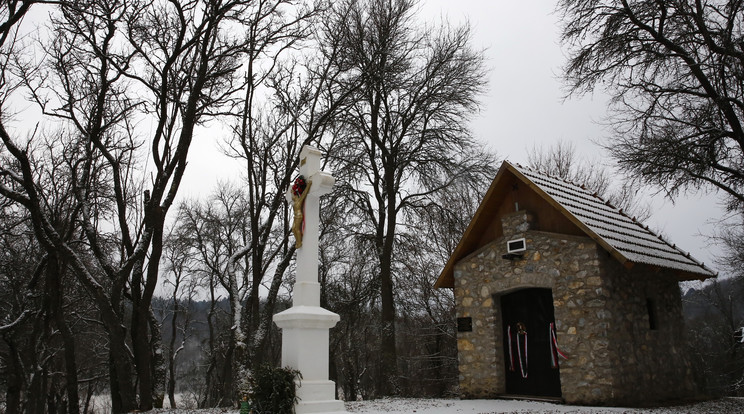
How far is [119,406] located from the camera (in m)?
12.4

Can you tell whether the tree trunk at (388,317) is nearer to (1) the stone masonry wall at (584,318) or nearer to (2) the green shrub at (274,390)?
(1) the stone masonry wall at (584,318)

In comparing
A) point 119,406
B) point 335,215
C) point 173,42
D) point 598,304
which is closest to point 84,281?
point 119,406

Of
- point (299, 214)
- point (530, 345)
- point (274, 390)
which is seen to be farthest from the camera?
point (530, 345)

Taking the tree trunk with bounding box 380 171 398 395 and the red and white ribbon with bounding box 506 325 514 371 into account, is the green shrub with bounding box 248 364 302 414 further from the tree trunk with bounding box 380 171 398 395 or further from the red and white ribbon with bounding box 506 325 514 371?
the tree trunk with bounding box 380 171 398 395

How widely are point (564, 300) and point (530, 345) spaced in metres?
1.79

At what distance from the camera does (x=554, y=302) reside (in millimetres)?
11148

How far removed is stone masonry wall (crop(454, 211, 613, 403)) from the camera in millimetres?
10336


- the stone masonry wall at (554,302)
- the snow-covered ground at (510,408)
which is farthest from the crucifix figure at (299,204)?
the stone masonry wall at (554,302)

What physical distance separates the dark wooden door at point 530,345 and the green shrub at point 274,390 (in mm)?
7293

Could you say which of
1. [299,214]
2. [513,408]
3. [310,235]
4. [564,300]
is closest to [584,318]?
[564,300]

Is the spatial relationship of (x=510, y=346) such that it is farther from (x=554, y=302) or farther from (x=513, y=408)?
(x=513, y=408)

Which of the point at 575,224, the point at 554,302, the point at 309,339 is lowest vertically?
the point at 309,339

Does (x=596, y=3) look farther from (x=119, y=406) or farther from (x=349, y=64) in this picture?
(x=119, y=406)

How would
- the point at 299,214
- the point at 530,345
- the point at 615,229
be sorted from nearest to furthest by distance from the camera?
the point at 299,214 → the point at 615,229 → the point at 530,345
